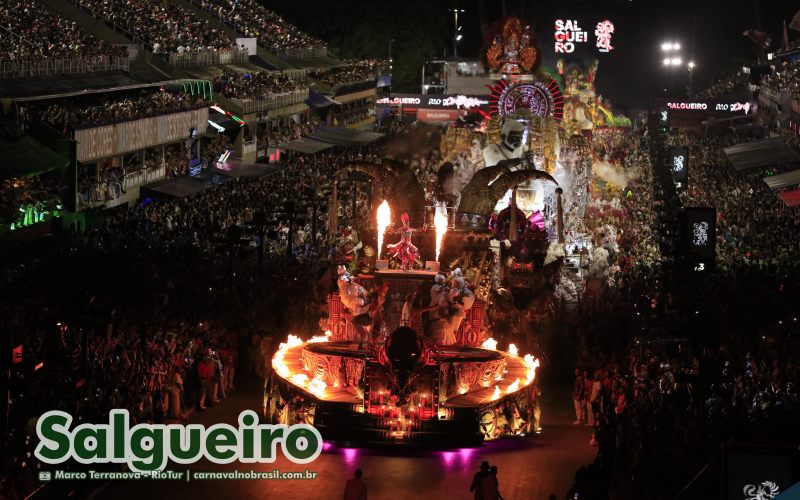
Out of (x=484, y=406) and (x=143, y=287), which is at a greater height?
(x=143, y=287)

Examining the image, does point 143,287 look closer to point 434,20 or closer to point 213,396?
point 213,396

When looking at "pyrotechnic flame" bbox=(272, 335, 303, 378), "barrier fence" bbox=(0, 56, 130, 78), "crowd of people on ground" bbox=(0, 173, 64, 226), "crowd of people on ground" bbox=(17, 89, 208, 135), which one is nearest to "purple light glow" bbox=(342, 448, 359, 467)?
"pyrotechnic flame" bbox=(272, 335, 303, 378)

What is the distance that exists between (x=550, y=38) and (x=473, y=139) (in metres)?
53.0

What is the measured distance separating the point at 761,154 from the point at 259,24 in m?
27.9

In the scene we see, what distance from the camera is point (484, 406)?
22531mm

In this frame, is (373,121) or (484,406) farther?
(373,121)

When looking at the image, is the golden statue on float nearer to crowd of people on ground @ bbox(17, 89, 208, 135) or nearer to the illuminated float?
crowd of people on ground @ bbox(17, 89, 208, 135)

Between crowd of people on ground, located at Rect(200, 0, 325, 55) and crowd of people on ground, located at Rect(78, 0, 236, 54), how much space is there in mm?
4901

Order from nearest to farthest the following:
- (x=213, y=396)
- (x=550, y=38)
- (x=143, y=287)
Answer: (x=213, y=396) < (x=143, y=287) < (x=550, y=38)

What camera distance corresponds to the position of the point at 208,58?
188ft

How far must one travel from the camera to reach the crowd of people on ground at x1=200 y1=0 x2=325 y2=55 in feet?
224

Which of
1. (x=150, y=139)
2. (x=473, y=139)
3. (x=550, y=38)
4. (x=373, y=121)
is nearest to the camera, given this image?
(x=150, y=139)

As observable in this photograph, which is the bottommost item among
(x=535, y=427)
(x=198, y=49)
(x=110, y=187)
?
(x=535, y=427)

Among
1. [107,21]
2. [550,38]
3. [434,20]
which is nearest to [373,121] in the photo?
[434,20]
